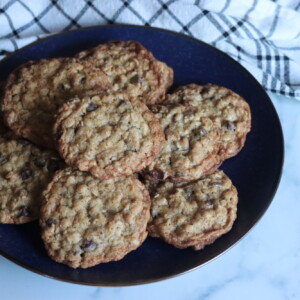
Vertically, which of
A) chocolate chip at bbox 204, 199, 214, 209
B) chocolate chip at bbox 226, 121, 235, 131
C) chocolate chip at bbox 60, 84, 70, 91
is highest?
chocolate chip at bbox 60, 84, 70, 91

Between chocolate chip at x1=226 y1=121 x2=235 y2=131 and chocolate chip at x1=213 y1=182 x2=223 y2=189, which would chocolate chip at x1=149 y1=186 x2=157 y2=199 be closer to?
chocolate chip at x1=213 y1=182 x2=223 y2=189

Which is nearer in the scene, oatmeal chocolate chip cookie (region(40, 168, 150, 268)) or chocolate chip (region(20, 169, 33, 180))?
oatmeal chocolate chip cookie (region(40, 168, 150, 268))

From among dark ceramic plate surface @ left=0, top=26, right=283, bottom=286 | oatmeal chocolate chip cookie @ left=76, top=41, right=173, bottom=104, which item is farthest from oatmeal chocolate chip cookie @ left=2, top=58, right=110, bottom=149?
dark ceramic plate surface @ left=0, top=26, right=283, bottom=286

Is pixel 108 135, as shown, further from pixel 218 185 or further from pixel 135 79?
pixel 218 185

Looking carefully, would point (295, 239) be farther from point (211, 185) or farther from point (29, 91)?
point (29, 91)

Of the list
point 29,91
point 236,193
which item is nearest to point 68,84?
point 29,91

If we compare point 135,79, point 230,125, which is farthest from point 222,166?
point 135,79
